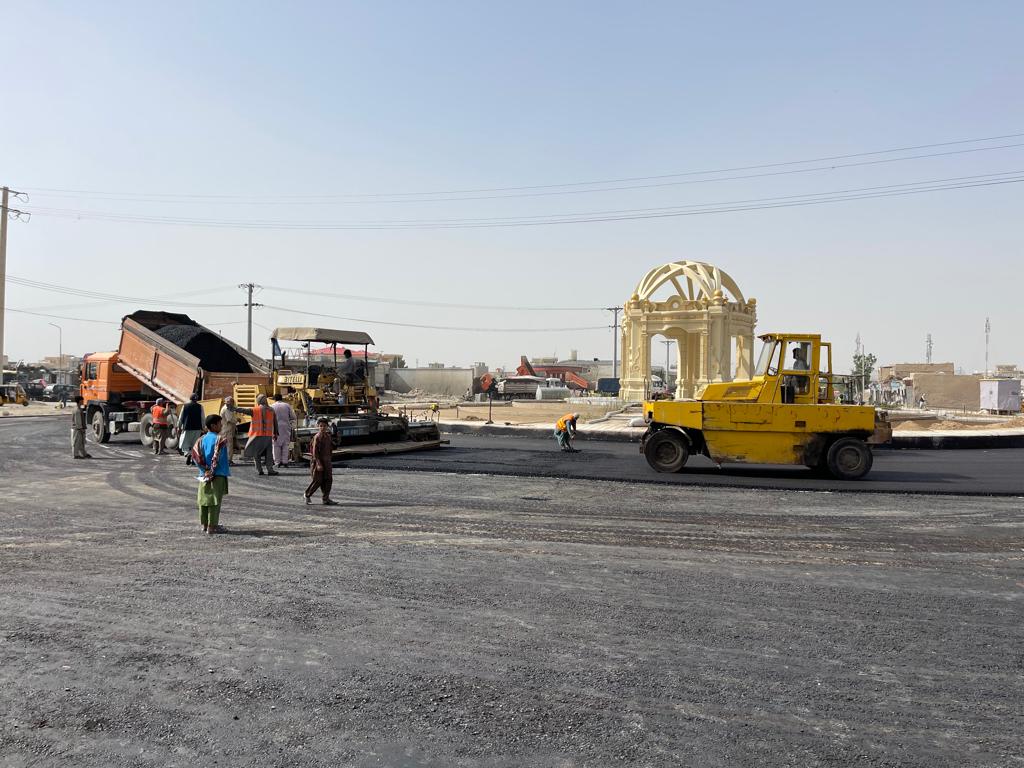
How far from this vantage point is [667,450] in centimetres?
1481

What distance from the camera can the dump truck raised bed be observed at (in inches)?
548

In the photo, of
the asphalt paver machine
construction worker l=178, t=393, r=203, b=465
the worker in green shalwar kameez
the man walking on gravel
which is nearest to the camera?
the worker in green shalwar kameez

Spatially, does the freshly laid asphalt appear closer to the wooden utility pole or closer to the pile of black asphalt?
the pile of black asphalt

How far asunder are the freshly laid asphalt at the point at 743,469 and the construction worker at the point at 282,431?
4.62 ft

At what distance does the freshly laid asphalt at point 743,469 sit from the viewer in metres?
13.3

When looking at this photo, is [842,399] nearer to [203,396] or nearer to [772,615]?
[772,615]

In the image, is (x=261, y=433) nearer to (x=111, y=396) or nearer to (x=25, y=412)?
(x=111, y=396)

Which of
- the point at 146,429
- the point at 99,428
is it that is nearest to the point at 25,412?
the point at 99,428

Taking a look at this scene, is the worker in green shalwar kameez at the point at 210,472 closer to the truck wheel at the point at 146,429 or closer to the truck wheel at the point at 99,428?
the truck wheel at the point at 146,429

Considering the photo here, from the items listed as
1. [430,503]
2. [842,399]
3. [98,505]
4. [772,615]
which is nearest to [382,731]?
[772,615]

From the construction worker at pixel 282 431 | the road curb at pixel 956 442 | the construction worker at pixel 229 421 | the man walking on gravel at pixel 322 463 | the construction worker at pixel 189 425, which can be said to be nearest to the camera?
the man walking on gravel at pixel 322 463

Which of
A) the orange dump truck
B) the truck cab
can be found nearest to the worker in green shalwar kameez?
the orange dump truck

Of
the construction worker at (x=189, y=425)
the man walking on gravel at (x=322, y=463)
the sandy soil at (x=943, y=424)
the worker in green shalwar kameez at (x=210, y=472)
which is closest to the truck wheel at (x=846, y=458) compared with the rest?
the man walking on gravel at (x=322, y=463)

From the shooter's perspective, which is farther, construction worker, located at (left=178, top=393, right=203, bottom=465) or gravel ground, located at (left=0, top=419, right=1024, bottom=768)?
construction worker, located at (left=178, top=393, right=203, bottom=465)
